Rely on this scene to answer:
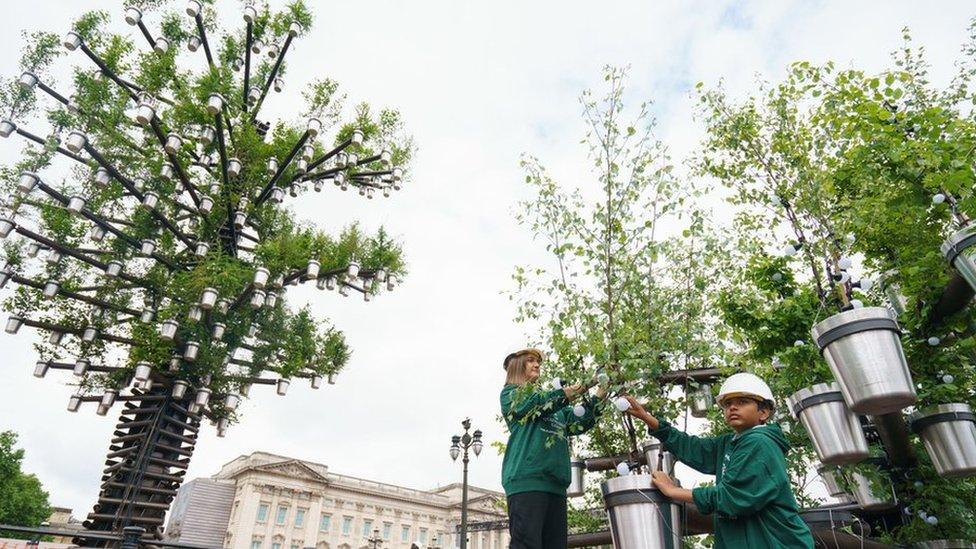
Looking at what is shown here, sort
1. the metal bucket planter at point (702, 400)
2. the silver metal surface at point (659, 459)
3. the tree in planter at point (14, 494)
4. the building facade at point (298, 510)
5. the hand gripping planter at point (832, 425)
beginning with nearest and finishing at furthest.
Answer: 1. the hand gripping planter at point (832, 425)
2. the silver metal surface at point (659, 459)
3. the metal bucket planter at point (702, 400)
4. the tree in planter at point (14, 494)
5. the building facade at point (298, 510)

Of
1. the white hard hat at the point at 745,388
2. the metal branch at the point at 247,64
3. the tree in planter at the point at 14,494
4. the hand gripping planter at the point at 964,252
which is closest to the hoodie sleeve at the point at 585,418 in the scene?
the white hard hat at the point at 745,388

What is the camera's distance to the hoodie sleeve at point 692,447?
120 inches

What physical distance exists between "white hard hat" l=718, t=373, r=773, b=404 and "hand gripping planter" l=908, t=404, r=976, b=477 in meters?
1.37

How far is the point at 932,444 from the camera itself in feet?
10.8

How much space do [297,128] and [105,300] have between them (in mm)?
→ 5506

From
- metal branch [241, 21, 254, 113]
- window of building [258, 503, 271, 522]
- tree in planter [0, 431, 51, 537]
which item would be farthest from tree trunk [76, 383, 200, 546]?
window of building [258, 503, 271, 522]

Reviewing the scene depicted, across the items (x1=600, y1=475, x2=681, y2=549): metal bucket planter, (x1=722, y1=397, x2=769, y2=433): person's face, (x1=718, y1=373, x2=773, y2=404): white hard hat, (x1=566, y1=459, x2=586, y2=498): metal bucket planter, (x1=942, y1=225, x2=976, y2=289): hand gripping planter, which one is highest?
(x1=942, y1=225, x2=976, y2=289): hand gripping planter

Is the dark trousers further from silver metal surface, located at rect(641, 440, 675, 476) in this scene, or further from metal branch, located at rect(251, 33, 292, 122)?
metal branch, located at rect(251, 33, 292, 122)

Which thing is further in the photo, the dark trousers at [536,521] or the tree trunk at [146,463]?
the tree trunk at [146,463]

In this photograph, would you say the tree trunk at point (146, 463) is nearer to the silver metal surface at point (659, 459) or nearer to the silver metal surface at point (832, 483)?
the silver metal surface at point (659, 459)

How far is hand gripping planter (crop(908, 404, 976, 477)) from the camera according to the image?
3.14 m

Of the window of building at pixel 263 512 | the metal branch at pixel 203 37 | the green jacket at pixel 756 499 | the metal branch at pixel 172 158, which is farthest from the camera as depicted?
the window of building at pixel 263 512

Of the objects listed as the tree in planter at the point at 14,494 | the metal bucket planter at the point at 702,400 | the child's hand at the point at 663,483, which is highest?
the tree in planter at the point at 14,494

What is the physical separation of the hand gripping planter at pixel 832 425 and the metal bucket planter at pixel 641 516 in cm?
99
